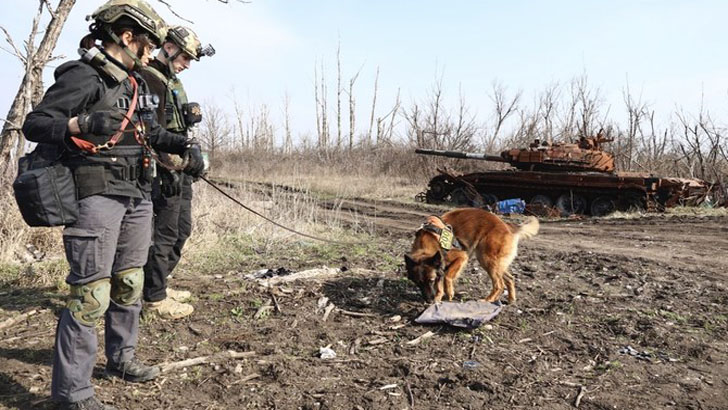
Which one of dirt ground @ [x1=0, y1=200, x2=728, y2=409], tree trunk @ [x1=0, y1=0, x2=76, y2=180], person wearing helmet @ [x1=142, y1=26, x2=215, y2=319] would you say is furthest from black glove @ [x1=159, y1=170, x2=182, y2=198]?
tree trunk @ [x1=0, y1=0, x2=76, y2=180]

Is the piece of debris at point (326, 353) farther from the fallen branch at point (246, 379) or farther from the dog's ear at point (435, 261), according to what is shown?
the dog's ear at point (435, 261)

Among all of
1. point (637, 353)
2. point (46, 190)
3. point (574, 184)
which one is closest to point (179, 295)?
point (46, 190)

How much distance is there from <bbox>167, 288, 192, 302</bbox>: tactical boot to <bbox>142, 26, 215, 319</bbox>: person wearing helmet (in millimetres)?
228

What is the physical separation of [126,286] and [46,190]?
2.41 ft

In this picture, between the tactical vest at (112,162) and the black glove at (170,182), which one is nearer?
the tactical vest at (112,162)

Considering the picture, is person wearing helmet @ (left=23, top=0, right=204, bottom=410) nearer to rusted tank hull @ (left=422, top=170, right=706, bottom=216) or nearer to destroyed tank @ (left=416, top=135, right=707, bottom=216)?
destroyed tank @ (left=416, top=135, right=707, bottom=216)

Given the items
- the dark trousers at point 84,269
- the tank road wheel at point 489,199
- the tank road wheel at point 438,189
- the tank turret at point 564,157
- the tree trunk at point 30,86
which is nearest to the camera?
the dark trousers at point 84,269

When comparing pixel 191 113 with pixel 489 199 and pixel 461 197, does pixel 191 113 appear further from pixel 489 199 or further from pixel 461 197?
pixel 461 197

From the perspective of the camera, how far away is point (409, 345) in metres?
4.04

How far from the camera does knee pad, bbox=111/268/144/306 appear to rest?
3.07 metres

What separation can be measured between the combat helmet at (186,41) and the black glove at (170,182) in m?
0.96

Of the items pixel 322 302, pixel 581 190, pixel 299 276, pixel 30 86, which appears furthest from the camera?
pixel 581 190

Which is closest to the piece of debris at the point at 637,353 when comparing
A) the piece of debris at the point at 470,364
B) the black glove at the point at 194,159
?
the piece of debris at the point at 470,364

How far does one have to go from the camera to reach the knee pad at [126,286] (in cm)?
307
